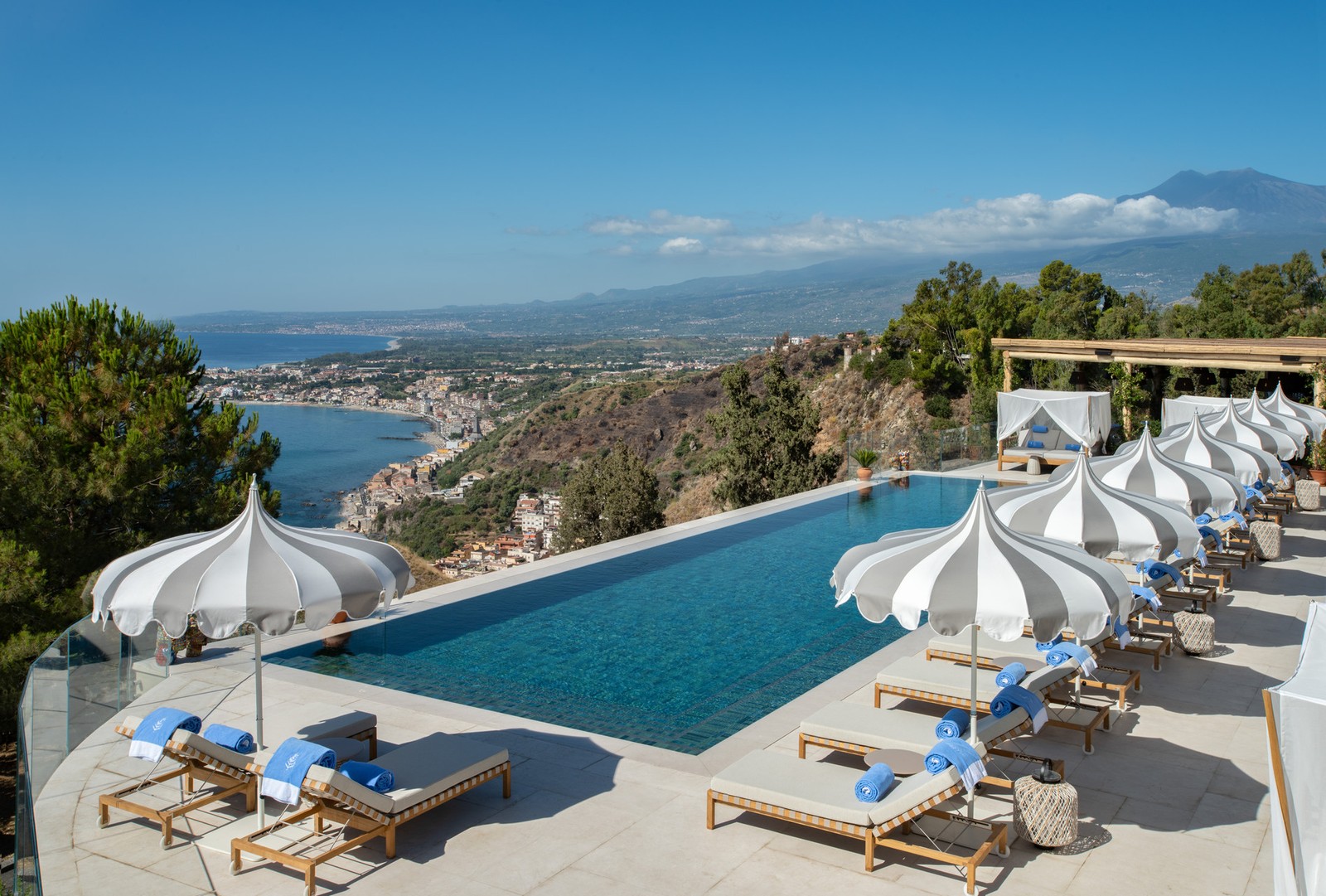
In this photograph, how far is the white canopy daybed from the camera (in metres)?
20.5

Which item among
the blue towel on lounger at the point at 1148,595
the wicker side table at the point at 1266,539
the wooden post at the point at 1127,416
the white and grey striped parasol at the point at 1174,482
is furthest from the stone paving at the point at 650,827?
the wooden post at the point at 1127,416

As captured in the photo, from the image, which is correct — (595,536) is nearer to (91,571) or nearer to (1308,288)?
(91,571)

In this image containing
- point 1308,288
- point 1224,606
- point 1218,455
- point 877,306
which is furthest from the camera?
point 877,306

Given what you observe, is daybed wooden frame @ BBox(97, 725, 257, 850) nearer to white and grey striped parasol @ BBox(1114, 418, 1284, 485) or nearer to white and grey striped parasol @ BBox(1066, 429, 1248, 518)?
white and grey striped parasol @ BBox(1066, 429, 1248, 518)

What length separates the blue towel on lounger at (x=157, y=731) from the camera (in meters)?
5.63

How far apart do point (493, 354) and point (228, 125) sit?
70.2 metres

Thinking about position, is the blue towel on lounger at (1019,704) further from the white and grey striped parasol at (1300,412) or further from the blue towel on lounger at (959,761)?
the white and grey striped parasol at (1300,412)

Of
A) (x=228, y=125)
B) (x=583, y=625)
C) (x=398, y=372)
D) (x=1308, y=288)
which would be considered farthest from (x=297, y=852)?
(x=398, y=372)

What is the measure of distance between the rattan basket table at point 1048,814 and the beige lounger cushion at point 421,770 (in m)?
3.08

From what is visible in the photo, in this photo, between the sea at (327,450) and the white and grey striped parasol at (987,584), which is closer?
the white and grey striped parasol at (987,584)

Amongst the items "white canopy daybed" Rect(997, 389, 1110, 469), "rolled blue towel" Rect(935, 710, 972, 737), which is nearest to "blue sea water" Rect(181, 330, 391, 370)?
"white canopy daybed" Rect(997, 389, 1110, 469)

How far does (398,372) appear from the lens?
11756cm

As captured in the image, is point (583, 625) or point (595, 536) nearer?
point (583, 625)

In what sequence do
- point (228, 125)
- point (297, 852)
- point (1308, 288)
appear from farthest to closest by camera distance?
point (228, 125) < point (1308, 288) < point (297, 852)
